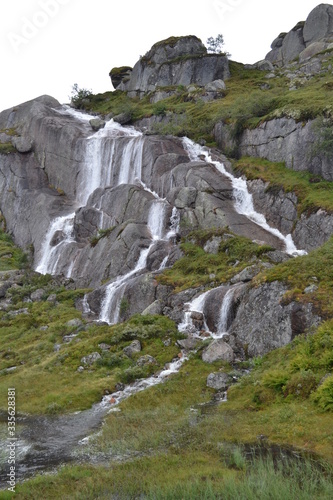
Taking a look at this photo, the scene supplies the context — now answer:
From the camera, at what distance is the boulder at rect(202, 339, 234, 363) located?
26.3m

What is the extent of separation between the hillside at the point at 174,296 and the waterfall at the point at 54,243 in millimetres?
328

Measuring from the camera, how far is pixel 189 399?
22.6 metres

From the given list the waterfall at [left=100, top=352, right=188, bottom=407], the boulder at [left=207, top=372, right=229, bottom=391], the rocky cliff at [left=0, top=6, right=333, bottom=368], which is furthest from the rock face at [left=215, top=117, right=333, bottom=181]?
the boulder at [left=207, top=372, right=229, bottom=391]

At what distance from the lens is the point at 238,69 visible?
111 m

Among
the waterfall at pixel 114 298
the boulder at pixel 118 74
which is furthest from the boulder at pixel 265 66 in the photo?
the waterfall at pixel 114 298

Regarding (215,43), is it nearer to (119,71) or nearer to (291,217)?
(119,71)

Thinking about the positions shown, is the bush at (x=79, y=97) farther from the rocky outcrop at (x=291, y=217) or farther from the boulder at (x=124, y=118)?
the rocky outcrop at (x=291, y=217)

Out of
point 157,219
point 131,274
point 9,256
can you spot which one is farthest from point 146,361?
point 9,256

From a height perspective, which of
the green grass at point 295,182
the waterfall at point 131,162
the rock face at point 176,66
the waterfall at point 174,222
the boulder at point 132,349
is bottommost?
the boulder at point 132,349

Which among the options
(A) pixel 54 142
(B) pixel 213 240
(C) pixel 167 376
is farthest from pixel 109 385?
(A) pixel 54 142

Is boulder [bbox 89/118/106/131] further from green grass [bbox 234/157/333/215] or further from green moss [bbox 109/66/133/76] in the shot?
green moss [bbox 109/66/133/76]

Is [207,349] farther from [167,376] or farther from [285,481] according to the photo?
[285,481]

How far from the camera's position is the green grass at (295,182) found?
141 ft

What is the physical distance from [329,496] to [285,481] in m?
1.29
